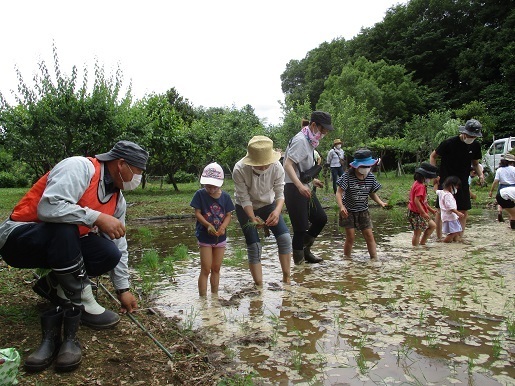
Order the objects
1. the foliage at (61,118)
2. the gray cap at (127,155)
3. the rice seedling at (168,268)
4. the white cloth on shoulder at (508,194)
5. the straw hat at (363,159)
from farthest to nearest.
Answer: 1. the foliage at (61,118)
2. the white cloth on shoulder at (508,194)
3. the straw hat at (363,159)
4. the rice seedling at (168,268)
5. the gray cap at (127,155)

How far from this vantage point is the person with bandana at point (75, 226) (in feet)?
8.11

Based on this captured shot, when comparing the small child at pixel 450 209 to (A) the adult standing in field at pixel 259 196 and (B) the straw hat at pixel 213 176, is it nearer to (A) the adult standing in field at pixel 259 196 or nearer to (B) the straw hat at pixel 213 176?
(A) the adult standing in field at pixel 259 196

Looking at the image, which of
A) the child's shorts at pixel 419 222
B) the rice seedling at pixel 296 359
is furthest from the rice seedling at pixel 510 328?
the child's shorts at pixel 419 222

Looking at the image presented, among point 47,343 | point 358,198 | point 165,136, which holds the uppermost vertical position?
point 165,136

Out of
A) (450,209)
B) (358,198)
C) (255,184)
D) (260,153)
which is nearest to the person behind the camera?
(260,153)

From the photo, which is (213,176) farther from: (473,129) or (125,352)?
(473,129)

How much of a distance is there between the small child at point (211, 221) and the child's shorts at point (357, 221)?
1973mm

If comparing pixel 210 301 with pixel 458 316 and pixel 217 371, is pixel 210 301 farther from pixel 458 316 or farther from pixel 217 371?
pixel 458 316

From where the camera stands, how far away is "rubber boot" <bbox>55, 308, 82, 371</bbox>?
234 centimetres

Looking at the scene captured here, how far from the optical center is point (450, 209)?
649 centimetres

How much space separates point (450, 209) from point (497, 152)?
51.9ft

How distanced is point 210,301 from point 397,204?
31.7 ft

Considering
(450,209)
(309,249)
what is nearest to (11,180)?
(309,249)

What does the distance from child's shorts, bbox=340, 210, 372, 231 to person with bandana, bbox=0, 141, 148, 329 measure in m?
3.32
